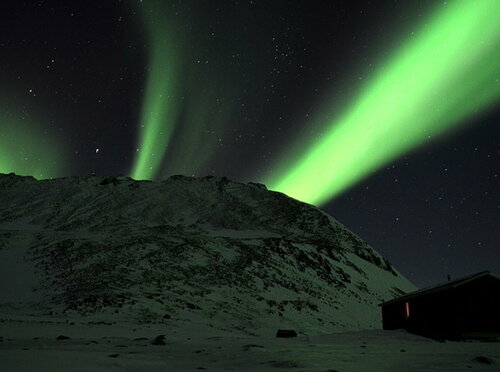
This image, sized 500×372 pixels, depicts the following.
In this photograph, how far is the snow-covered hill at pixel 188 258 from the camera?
36.2 metres

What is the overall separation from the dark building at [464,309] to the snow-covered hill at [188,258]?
1218 cm

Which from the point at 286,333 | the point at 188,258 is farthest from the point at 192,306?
the point at 188,258

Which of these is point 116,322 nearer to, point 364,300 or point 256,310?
point 256,310

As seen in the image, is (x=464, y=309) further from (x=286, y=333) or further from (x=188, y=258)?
(x=188, y=258)

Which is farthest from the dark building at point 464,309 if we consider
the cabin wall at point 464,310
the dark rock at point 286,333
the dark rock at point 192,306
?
the dark rock at point 192,306

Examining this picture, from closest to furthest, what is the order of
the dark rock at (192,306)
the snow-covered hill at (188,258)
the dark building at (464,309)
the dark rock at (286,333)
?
1. the dark rock at (286,333)
2. the dark building at (464,309)
3. the dark rock at (192,306)
4. the snow-covered hill at (188,258)

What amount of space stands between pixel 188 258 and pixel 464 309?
Result: 31.8 m

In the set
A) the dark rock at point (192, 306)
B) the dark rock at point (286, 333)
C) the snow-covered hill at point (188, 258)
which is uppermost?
the snow-covered hill at point (188, 258)

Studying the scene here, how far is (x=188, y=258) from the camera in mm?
49781

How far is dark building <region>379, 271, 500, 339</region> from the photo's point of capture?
81.9 ft

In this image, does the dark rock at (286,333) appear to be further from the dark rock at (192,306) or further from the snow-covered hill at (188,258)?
the dark rock at (192,306)

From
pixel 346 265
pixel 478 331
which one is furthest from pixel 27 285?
pixel 346 265

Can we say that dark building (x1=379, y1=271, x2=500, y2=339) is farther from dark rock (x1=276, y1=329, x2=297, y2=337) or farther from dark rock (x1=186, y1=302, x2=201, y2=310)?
dark rock (x1=186, y1=302, x2=201, y2=310)

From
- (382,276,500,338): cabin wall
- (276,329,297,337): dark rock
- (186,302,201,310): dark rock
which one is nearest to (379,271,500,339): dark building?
(382,276,500,338): cabin wall
